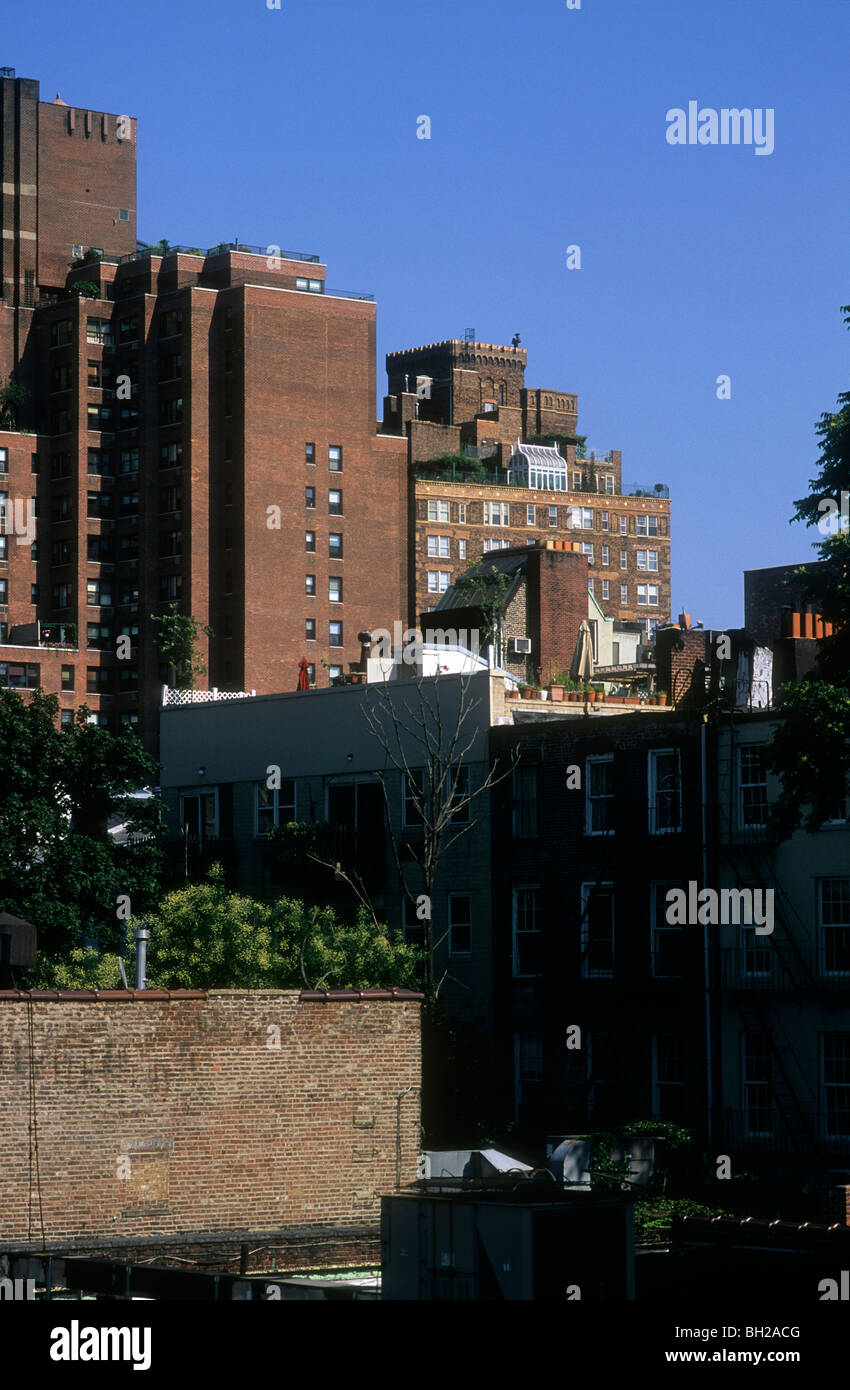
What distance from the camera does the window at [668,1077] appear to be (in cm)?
4775

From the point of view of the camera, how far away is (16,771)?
60.2m

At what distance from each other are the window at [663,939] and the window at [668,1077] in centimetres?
149

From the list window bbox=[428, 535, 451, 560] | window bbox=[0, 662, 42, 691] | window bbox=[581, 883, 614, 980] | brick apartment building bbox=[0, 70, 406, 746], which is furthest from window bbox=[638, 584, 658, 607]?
window bbox=[581, 883, 614, 980]

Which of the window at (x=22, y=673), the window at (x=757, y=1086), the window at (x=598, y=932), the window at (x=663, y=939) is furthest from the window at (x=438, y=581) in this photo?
the window at (x=757, y=1086)

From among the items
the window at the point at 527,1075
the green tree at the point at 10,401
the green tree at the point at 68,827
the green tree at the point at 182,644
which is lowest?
the window at the point at 527,1075

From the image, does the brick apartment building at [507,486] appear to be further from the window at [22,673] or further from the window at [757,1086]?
the window at [757,1086]

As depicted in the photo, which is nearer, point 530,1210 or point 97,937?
point 530,1210

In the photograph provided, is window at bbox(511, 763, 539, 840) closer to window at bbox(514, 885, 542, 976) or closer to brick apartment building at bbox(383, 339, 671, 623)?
window at bbox(514, 885, 542, 976)

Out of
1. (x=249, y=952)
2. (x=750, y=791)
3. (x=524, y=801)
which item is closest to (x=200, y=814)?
(x=249, y=952)

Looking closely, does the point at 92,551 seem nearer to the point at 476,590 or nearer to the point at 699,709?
the point at 476,590

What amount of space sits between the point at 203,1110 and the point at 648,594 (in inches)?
5254

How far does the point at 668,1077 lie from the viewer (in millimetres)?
48250
